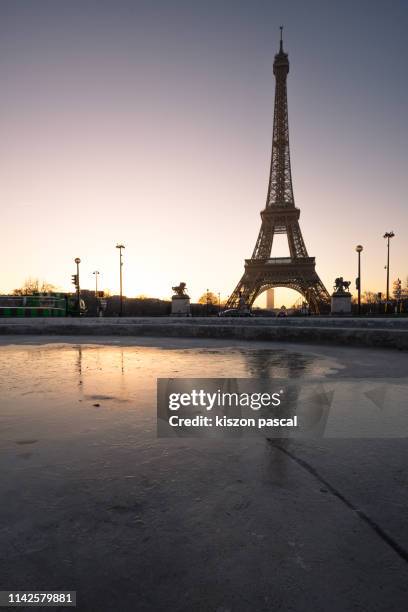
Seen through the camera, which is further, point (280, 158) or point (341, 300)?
point (280, 158)

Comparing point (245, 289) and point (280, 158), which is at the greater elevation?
point (280, 158)

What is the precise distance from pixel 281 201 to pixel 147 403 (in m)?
56.0

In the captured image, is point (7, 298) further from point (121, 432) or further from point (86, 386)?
point (121, 432)

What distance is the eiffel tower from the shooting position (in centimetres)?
4934


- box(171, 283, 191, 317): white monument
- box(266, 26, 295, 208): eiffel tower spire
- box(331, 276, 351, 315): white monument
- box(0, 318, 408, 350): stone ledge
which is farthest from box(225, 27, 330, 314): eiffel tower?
box(0, 318, 408, 350): stone ledge

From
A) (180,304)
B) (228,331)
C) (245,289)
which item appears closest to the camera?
(228,331)

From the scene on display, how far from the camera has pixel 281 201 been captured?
56094 millimetres

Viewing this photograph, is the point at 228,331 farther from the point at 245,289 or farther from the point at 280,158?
the point at 280,158

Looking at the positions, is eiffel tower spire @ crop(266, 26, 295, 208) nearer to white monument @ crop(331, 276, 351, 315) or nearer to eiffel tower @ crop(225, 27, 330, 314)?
eiffel tower @ crop(225, 27, 330, 314)

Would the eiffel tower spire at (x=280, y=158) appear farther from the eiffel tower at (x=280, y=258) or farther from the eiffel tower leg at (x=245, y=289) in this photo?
the eiffel tower leg at (x=245, y=289)

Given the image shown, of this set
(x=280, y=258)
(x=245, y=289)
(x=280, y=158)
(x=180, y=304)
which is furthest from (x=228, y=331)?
(x=280, y=158)

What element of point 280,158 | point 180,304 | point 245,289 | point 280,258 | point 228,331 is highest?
point 280,158

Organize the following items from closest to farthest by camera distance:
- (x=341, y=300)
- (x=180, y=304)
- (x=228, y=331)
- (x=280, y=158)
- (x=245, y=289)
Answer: (x=228, y=331)
(x=341, y=300)
(x=180, y=304)
(x=245, y=289)
(x=280, y=158)

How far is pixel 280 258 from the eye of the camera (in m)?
51.8
